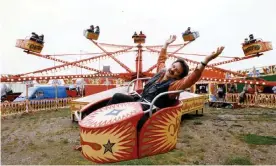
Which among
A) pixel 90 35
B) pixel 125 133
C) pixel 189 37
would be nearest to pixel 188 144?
pixel 125 133

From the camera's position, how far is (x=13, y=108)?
45.9 feet

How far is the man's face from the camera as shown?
3.03 metres

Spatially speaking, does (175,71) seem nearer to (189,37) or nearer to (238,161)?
(238,161)

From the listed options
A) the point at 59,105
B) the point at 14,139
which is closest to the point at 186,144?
the point at 14,139

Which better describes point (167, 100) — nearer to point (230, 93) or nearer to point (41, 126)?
point (41, 126)

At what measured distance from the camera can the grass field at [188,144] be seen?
18.2 feet

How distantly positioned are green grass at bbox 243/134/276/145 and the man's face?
4.88 meters

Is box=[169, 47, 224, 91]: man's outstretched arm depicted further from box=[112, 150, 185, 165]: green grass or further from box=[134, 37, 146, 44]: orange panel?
box=[134, 37, 146, 44]: orange panel

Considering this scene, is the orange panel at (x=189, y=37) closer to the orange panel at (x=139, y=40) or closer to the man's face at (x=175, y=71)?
the orange panel at (x=139, y=40)

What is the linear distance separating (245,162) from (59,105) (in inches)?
541

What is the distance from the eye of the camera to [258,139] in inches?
284

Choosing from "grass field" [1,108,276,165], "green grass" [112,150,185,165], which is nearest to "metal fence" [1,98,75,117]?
"grass field" [1,108,276,165]

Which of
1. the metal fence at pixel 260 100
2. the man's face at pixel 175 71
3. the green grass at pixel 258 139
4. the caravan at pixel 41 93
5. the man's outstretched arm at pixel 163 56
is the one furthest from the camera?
the caravan at pixel 41 93

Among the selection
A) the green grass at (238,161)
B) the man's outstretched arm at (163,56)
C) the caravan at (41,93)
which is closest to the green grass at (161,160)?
the green grass at (238,161)
